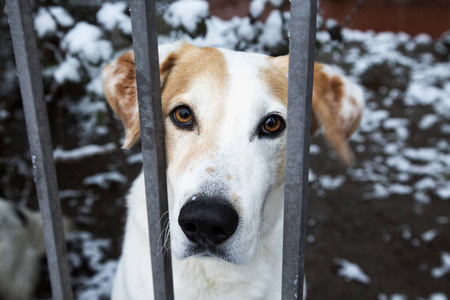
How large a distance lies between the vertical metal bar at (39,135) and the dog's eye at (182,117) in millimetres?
515

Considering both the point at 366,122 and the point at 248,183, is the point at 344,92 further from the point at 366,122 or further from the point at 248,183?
the point at 366,122

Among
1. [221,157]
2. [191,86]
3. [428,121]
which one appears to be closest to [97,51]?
[191,86]

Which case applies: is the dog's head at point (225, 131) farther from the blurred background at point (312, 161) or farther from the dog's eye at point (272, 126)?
the blurred background at point (312, 161)

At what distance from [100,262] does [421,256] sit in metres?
2.83

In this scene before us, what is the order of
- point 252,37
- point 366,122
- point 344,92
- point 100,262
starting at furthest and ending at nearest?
point 366,122
point 100,262
point 252,37
point 344,92

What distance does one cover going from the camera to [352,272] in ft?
11.9

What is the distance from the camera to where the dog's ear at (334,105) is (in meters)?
1.80

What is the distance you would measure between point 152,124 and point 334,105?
3.14 feet

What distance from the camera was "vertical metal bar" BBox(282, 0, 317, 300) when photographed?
3.10ft

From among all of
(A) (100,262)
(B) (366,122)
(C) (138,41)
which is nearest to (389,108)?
(B) (366,122)

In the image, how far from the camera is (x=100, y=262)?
11.9 feet

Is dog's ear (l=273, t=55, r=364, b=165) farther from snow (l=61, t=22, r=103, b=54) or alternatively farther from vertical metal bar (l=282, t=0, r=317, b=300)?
snow (l=61, t=22, r=103, b=54)

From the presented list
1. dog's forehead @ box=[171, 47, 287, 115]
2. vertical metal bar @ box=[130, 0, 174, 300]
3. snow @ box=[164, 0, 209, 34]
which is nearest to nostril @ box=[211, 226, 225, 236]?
vertical metal bar @ box=[130, 0, 174, 300]

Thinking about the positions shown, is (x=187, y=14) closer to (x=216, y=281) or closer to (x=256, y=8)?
(x=256, y=8)
